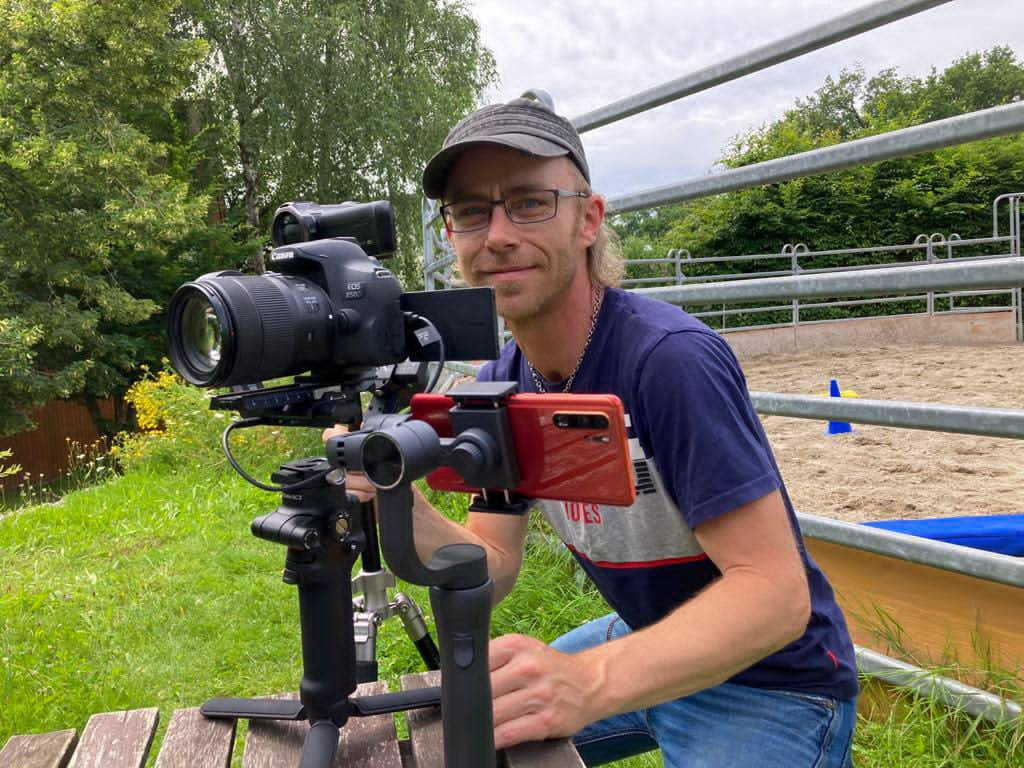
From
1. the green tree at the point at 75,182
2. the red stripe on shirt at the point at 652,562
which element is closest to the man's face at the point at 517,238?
the red stripe on shirt at the point at 652,562

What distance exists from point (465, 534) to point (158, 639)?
240 cm

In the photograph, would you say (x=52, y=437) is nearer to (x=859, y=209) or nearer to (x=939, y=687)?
(x=859, y=209)

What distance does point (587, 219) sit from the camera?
5.68ft

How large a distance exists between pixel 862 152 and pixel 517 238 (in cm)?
90

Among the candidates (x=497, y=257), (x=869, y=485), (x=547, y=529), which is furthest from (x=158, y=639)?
(x=869, y=485)

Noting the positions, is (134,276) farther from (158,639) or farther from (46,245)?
(158,639)

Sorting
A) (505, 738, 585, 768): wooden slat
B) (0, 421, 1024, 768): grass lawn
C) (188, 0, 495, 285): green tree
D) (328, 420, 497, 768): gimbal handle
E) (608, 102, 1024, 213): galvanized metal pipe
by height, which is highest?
(188, 0, 495, 285): green tree

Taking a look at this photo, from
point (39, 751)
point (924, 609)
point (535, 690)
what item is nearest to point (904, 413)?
point (924, 609)

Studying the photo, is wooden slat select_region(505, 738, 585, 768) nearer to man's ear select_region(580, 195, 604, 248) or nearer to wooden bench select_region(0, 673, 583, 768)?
wooden bench select_region(0, 673, 583, 768)

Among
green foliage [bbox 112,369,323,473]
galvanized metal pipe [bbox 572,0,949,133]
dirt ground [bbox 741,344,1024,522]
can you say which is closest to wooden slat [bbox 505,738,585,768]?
galvanized metal pipe [bbox 572,0,949,133]

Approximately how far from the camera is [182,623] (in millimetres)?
3625

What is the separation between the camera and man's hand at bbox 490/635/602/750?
1.08m

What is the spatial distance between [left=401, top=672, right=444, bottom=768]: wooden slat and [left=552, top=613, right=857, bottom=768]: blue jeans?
446mm

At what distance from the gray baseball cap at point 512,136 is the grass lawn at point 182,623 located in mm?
1492
